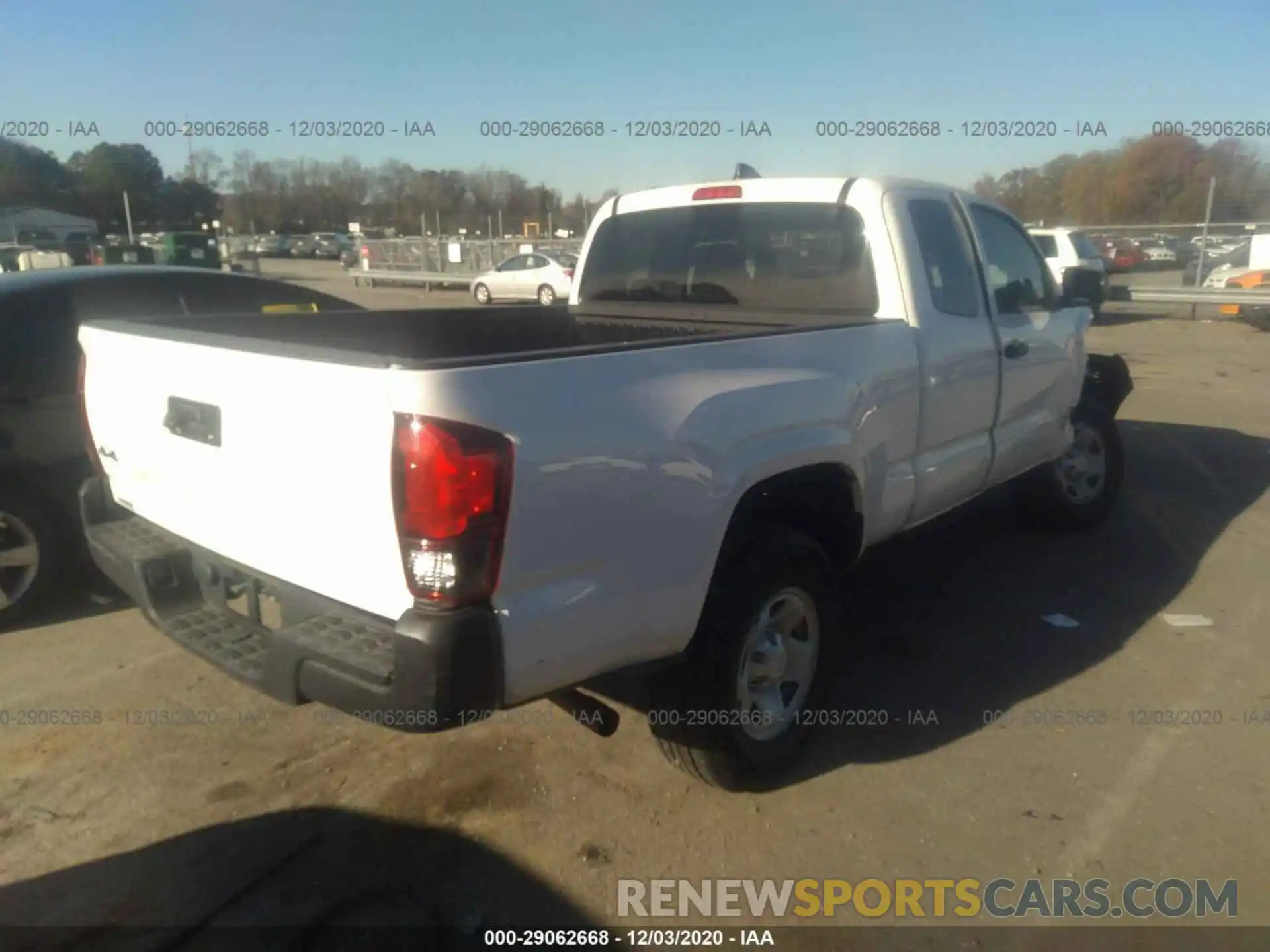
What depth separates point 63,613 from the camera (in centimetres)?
478

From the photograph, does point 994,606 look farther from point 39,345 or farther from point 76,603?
point 39,345

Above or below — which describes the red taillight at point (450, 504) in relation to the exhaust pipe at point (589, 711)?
above

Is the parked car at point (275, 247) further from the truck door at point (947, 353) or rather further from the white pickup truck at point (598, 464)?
the truck door at point (947, 353)

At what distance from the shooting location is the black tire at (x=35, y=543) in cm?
444

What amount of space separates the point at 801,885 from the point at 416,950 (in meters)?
1.13

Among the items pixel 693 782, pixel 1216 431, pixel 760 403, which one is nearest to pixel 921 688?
pixel 693 782

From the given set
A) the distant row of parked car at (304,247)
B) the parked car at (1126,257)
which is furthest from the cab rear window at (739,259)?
the distant row of parked car at (304,247)

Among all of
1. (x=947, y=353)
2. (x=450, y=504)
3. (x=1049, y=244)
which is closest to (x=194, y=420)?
(x=450, y=504)

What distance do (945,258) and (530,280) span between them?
853 inches

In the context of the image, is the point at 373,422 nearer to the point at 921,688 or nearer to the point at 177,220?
the point at 921,688

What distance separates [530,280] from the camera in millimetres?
25047

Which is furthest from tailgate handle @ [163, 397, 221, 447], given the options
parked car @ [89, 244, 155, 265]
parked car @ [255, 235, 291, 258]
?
parked car @ [255, 235, 291, 258]

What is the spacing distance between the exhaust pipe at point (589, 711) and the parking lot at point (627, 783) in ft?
1.57

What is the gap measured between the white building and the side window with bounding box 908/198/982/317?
2046 inches
